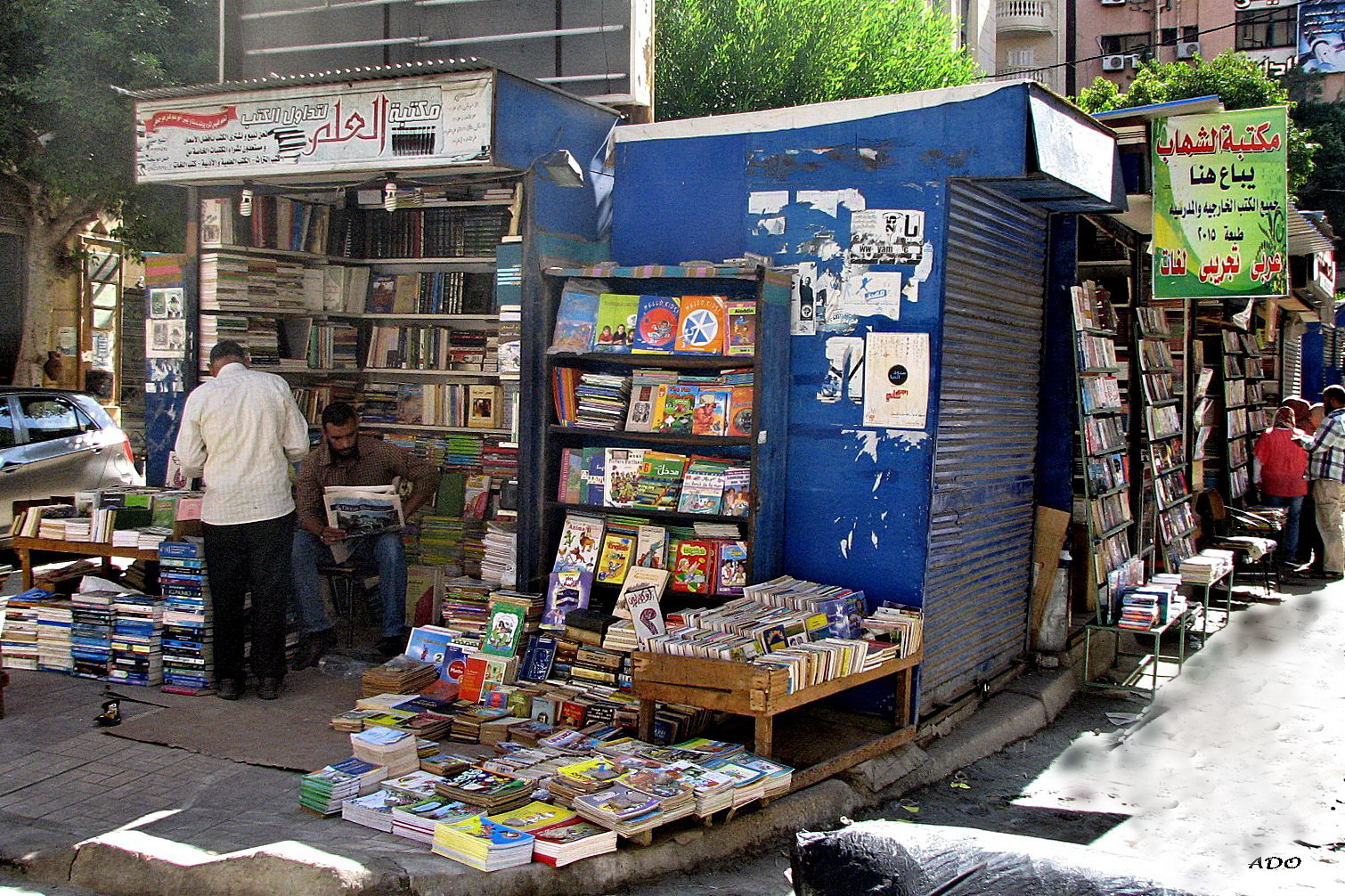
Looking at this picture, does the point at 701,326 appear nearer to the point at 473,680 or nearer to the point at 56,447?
the point at 473,680

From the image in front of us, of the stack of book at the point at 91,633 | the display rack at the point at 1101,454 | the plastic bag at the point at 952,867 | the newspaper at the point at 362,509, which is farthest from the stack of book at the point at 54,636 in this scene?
the display rack at the point at 1101,454

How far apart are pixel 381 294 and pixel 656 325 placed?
3.24 metres

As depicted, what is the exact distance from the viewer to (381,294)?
8.79 metres

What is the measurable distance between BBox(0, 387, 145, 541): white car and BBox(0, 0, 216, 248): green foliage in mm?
4134

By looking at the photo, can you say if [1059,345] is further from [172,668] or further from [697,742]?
[172,668]

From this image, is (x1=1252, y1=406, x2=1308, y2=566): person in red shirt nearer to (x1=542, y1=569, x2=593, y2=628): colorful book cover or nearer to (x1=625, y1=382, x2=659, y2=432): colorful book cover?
(x1=625, y1=382, x2=659, y2=432): colorful book cover

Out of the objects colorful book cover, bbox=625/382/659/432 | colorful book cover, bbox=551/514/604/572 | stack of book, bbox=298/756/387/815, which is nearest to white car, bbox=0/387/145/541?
colorful book cover, bbox=551/514/604/572

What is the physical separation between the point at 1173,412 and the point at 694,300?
562 cm

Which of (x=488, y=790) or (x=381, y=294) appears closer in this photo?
(x=488, y=790)

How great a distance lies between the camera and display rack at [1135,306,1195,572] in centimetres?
915

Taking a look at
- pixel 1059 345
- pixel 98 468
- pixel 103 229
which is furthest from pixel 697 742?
pixel 103 229

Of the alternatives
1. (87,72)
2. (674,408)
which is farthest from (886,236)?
(87,72)

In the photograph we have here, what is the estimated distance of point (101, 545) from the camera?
23.5 ft

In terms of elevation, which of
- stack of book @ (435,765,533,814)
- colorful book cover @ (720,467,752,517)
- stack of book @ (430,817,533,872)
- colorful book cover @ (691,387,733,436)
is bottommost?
stack of book @ (430,817,533,872)
